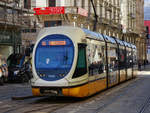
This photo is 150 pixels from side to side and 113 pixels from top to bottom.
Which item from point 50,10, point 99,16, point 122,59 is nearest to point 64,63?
point 122,59

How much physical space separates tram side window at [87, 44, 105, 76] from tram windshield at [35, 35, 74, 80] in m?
1.37

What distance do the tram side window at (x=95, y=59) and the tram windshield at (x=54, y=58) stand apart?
1.37 meters

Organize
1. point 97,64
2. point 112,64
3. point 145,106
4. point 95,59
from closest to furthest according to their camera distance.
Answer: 1. point 145,106
2. point 95,59
3. point 97,64
4. point 112,64

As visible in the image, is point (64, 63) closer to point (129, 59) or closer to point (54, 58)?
point (54, 58)

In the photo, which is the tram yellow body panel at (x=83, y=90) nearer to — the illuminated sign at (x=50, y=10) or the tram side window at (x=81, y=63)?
the tram side window at (x=81, y=63)

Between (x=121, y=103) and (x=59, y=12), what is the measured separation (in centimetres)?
2549

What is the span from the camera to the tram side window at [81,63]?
1304cm

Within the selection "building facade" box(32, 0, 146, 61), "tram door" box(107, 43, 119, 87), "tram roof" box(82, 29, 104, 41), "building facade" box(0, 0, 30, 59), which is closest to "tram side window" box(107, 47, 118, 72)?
"tram door" box(107, 43, 119, 87)

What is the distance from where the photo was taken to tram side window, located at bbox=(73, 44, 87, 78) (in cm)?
1304

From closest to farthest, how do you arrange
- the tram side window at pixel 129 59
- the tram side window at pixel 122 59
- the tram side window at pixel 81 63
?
the tram side window at pixel 81 63 → the tram side window at pixel 122 59 → the tram side window at pixel 129 59

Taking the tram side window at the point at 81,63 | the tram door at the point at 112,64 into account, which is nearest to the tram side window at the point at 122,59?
the tram door at the point at 112,64

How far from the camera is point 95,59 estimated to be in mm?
15234

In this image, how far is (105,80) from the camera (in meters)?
17.1

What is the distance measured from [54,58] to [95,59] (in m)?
2.74
